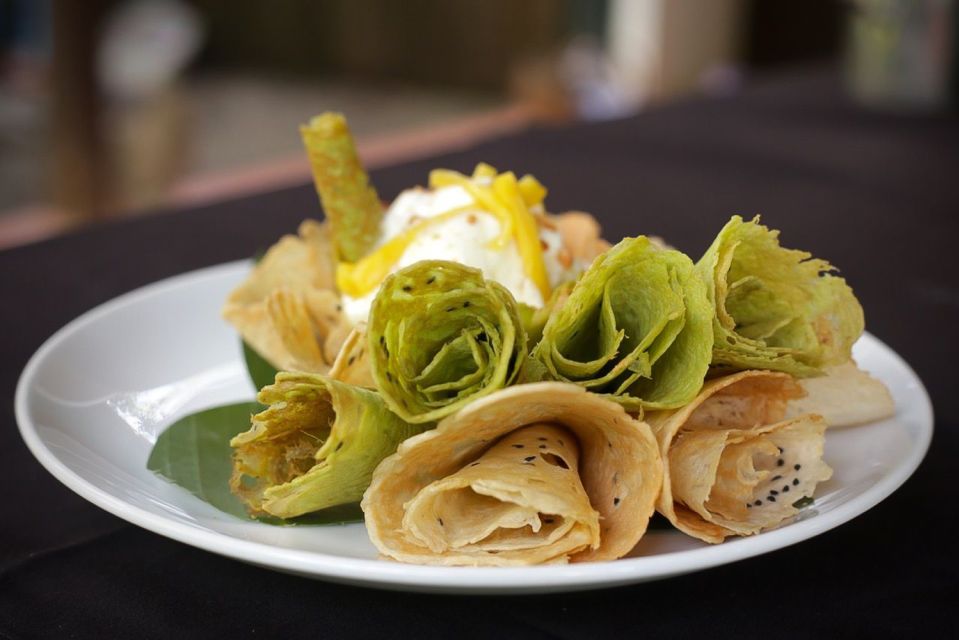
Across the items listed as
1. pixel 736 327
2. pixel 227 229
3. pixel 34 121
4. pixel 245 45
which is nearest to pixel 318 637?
pixel 736 327

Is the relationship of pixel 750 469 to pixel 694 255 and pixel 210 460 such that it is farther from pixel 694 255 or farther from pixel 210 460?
pixel 694 255

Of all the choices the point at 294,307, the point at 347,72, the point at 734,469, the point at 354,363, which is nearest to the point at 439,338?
the point at 354,363

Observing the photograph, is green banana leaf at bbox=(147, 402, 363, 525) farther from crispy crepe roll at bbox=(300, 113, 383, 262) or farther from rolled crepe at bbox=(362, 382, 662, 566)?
crispy crepe roll at bbox=(300, 113, 383, 262)

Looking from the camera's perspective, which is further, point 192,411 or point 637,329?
point 192,411

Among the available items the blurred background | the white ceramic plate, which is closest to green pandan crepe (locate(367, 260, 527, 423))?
the white ceramic plate

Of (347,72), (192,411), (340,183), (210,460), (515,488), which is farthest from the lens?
(347,72)
